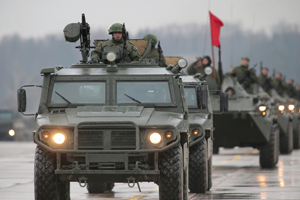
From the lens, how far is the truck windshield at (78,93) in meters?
12.6

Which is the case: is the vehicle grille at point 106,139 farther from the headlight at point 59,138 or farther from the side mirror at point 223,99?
the side mirror at point 223,99

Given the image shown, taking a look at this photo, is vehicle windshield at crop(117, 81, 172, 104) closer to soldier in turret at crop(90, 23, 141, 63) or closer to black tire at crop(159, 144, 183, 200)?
black tire at crop(159, 144, 183, 200)

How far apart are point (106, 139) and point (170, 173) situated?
2.92ft

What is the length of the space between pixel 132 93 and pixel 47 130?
5.49 ft

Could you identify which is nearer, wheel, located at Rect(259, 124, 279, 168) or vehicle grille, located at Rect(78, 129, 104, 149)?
vehicle grille, located at Rect(78, 129, 104, 149)

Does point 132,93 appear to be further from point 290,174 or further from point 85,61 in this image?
point 290,174

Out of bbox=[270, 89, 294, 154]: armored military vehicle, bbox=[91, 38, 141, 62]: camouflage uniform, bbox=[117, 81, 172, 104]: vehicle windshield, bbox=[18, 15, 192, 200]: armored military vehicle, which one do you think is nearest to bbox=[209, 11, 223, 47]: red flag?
bbox=[270, 89, 294, 154]: armored military vehicle

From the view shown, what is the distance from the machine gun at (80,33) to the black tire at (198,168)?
2.34 m

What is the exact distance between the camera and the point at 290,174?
62.7 ft

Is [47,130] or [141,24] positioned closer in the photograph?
[47,130]

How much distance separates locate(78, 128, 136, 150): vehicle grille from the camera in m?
11.4

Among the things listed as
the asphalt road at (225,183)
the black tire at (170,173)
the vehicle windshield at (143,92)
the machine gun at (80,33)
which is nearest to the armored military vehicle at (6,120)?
the asphalt road at (225,183)

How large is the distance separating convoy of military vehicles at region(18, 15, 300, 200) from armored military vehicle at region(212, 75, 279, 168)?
5.93 m

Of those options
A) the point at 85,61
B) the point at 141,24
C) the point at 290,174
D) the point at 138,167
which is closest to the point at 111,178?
the point at 138,167
